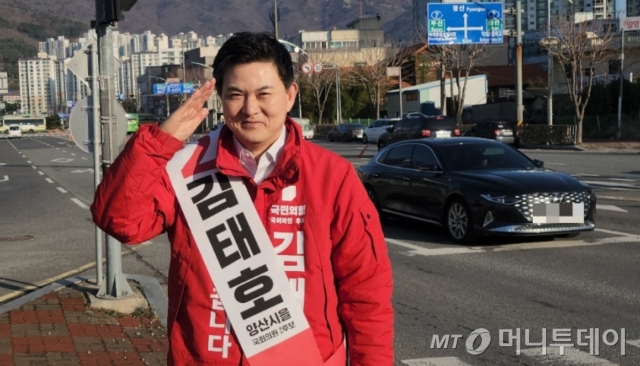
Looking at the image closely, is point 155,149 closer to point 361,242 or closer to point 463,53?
point 361,242

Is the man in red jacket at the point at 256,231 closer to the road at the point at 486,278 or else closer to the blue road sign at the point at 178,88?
the road at the point at 486,278

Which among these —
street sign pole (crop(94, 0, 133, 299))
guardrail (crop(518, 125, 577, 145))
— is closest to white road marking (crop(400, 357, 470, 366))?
street sign pole (crop(94, 0, 133, 299))

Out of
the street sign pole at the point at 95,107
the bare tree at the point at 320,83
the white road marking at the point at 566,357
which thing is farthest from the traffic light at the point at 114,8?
the bare tree at the point at 320,83

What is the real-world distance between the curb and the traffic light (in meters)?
2.45

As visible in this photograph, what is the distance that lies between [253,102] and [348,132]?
177 ft

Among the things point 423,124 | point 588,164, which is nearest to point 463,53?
point 423,124

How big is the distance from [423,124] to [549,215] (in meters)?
24.2

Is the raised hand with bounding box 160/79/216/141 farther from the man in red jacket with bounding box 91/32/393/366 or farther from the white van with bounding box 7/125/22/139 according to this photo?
the white van with bounding box 7/125/22/139

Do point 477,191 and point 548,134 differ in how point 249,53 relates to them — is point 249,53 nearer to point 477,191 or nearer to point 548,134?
point 477,191

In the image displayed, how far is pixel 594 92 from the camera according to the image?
168ft

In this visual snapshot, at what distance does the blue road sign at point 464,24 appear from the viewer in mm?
40688

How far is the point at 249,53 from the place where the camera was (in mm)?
2822

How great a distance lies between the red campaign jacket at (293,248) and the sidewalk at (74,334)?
3.31 meters
